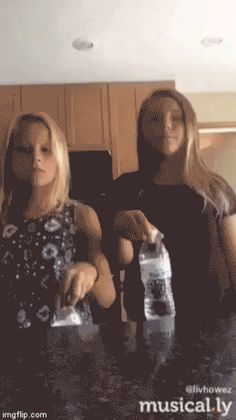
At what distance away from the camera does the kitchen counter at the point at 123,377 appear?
44 centimetres

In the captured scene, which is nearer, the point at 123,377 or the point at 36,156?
the point at 123,377

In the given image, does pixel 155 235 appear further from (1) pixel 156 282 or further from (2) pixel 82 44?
(2) pixel 82 44

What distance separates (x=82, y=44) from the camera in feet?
2.42

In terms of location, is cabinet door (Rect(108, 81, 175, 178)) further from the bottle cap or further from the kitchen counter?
the kitchen counter

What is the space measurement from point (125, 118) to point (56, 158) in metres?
0.11

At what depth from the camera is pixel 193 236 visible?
666 mm

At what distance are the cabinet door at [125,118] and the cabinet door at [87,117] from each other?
0.01 meters

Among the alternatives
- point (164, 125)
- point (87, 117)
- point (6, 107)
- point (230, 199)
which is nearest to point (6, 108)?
point (6, 107)

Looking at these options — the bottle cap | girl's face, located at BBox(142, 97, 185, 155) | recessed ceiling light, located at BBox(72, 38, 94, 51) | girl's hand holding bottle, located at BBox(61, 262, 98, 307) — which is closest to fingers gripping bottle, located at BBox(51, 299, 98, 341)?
girl's hand holding bottle, located at BBox(61, 262, 98, 307)

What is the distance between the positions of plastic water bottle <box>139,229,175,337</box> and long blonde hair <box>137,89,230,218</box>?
0.09 metres

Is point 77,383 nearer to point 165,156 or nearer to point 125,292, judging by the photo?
point 125,292

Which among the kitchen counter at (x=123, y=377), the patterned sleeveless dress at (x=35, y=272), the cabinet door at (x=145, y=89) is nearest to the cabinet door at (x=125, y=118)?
the cabinet door at (x=145, y=89)

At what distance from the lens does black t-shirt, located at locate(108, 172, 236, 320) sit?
2.16 ft

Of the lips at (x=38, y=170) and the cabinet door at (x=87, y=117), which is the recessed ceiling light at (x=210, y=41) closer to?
the cabinet door at (x=87, y=117)
